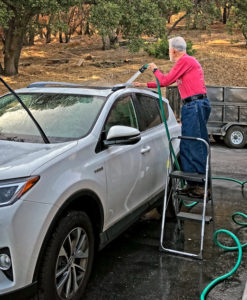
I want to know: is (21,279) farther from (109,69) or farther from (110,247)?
(109,69)

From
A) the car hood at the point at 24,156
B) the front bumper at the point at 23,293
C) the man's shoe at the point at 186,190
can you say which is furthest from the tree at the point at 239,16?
the front bumper at the point at 23,293

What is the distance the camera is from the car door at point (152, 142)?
16.1ft

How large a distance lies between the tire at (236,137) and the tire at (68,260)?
9.79m

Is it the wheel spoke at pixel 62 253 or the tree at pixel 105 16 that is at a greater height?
the tree at pixel 105 16

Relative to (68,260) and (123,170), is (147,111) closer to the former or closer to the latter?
(123,170)

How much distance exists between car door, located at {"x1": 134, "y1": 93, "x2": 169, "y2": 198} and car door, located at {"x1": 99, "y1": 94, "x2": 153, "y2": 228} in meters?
0.11

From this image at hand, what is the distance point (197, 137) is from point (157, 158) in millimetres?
529

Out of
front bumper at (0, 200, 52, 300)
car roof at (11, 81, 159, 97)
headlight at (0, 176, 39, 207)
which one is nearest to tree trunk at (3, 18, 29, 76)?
car roof at (11, 81, 159, 97)

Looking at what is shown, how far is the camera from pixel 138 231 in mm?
5484

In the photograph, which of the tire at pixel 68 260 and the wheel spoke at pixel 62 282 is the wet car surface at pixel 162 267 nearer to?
the tire at pixel 68 260

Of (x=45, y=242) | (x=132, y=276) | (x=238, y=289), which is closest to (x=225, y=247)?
(x=238, y=289)

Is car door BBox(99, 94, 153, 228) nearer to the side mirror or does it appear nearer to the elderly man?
the side mirror

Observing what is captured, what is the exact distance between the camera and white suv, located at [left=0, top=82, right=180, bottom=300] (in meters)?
2.93

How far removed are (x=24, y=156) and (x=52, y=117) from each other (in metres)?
0.95
